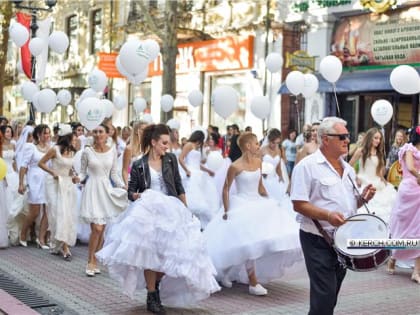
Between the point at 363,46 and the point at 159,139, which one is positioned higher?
the point at 363,46

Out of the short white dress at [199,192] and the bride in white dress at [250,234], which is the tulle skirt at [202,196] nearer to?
the short white dress at [199,192]

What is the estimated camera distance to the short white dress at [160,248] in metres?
7.00

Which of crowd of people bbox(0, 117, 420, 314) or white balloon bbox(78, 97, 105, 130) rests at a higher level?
white balloon bbox(78, 97, 105, 130)

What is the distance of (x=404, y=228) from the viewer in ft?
31.4

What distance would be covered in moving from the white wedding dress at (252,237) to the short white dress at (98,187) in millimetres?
1498

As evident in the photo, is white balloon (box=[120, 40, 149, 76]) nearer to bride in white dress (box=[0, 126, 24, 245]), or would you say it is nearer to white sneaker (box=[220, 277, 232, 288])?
bride in white dress (box=[0, 126, 24, 245])

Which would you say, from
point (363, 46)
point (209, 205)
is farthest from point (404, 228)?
point (363, 46)

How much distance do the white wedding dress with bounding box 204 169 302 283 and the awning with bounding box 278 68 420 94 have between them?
1112cm

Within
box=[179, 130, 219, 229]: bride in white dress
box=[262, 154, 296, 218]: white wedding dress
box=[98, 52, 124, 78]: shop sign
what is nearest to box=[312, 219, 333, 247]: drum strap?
box=[262, 154, 296, 218]: white wedding dress

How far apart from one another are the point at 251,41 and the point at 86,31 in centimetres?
1335

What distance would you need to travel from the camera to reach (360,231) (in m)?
5.12

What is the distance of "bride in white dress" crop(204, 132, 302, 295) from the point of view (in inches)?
318

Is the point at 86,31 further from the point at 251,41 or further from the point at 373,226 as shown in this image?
the point at 373,226

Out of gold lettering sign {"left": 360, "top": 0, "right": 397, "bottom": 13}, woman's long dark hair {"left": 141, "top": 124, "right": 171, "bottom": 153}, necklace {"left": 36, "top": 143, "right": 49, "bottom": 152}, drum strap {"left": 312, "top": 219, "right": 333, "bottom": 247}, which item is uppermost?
gold lettering sign {"left": 360, "top": 0, "right": 397, "bottom": 13}
